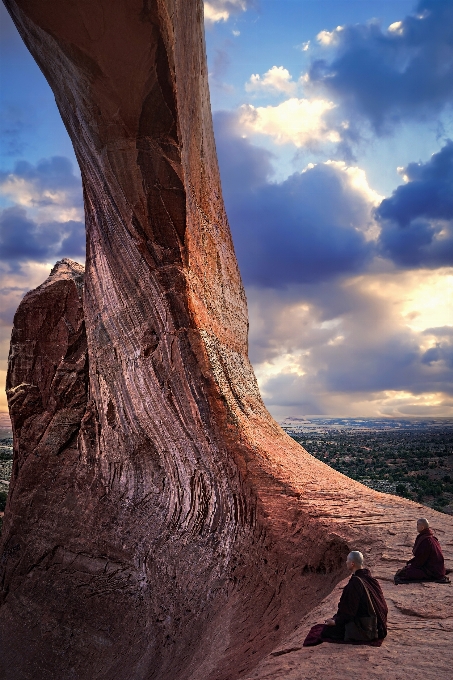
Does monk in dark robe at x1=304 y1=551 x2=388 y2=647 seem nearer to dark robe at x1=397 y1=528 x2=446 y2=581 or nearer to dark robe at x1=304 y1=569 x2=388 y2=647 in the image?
dark robe at x1=304 y1=569 x2=388 y2=647

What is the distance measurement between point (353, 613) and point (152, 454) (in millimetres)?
5887

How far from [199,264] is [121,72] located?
399 centimetres

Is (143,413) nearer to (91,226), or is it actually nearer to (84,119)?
(91,226)

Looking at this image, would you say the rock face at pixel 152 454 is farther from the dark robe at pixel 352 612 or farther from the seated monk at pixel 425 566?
A: the dark robe at pixel 352 612

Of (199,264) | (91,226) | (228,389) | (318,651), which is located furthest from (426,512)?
(91,226)

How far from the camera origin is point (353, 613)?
16.7 ft

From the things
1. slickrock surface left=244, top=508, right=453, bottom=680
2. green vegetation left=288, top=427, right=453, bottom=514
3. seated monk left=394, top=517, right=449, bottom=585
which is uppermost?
seated monk left=394, top=517, right=449, bottom=585

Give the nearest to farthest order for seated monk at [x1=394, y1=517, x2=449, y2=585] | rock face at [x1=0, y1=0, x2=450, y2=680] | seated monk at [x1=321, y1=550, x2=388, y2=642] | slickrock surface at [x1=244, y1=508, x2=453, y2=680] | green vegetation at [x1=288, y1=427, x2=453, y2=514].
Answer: slickrock surface at [x1=244, y1=508, x2=453, y2=680]
seated monk at [x1=321, y1=550, x2=388, y2=642]
seated monk at [x1=394, y1=517, x2=449, y2=585]
rock face at [x1=0, y1=0, x2=450, y2=680]
green vegetation at [x1=288, y1=427, x2=453, y2=514]

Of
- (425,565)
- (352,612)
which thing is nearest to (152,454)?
(425,565)

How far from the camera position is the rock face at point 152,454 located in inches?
320

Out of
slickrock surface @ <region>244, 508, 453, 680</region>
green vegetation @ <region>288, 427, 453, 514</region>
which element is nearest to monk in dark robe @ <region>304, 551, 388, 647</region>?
slickrock surface @ <region>244, 508, 453, 680</region>

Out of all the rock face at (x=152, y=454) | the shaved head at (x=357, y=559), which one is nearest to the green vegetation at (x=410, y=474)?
the rock face at (x=152, y=454)

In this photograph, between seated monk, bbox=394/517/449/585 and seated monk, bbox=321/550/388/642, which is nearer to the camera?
seated monk, bbox=321/550/388/642

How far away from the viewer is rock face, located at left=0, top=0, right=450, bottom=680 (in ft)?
26.7
